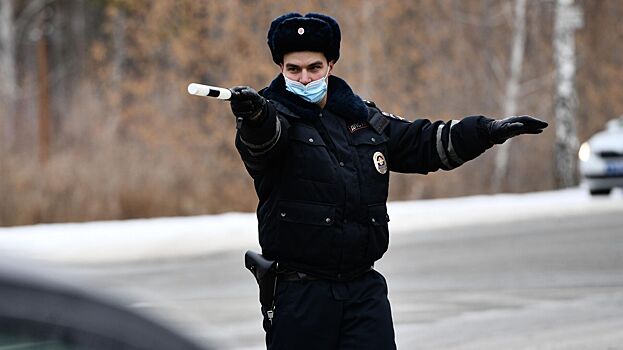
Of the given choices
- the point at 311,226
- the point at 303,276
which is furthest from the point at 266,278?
the point at 311,226

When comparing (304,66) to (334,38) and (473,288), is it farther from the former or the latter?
(473,288)

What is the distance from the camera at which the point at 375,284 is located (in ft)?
13.8

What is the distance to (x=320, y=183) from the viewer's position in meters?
4.08

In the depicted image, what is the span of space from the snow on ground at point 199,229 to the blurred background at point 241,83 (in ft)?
3.70

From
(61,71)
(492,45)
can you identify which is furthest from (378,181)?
(61,71)

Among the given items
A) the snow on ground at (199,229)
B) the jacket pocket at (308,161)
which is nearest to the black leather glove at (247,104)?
the jacket pocket at (308,161)

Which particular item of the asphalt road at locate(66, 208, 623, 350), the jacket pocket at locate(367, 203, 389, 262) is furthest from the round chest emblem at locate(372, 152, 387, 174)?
the asphalt road at locate(66, 208, 623, 350)

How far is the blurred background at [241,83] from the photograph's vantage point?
1712 cm

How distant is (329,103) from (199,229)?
10.8 metres

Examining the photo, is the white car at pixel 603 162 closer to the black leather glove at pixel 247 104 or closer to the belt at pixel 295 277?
the belt at pixel 295 277

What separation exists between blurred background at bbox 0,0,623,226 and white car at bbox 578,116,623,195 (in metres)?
2.62

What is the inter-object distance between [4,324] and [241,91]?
225 centimetres

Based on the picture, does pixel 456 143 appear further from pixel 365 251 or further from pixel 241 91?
pixel 241 91

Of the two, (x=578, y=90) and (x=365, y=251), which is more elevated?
(x=578, y=90)
